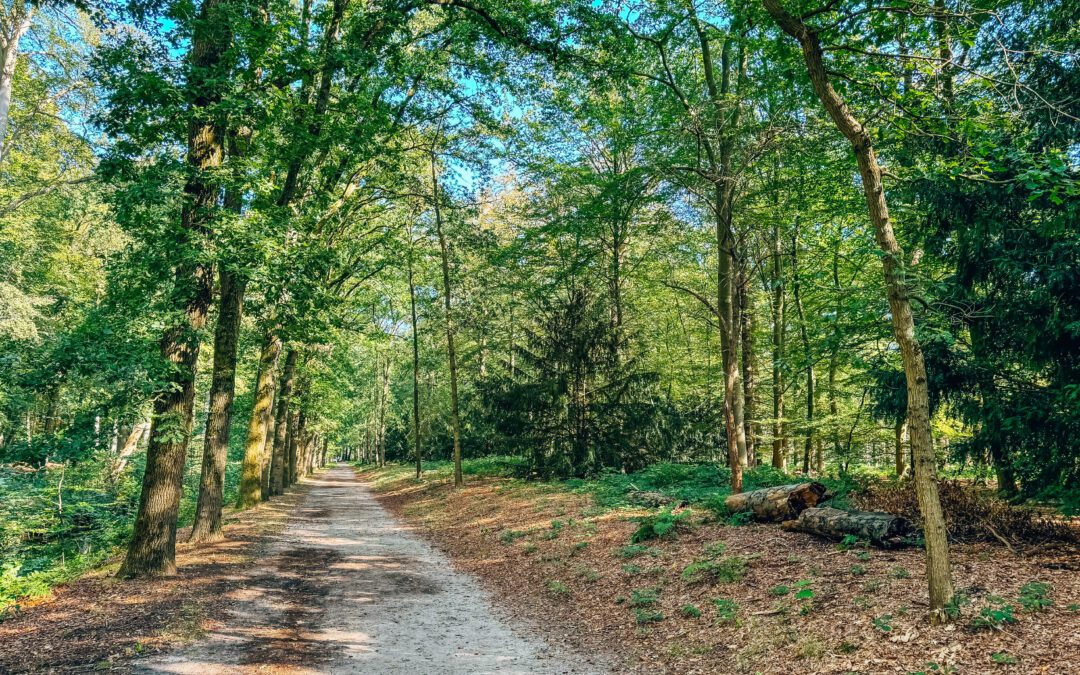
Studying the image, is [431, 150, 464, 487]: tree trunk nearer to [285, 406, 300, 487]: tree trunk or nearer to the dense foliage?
the dense foliage

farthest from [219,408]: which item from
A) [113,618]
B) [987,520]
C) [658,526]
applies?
[987,520]

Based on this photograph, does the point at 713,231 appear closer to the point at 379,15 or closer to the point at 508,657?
the point at 379,15

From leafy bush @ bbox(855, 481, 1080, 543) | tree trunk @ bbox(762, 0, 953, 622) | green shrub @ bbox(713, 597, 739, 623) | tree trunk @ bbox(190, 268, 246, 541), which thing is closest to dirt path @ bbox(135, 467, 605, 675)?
green shrub @ bbox(713, 597, 739, 623)

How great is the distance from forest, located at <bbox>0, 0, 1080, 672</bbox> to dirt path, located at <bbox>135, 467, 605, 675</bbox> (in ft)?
7.70

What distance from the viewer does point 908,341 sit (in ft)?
17.0

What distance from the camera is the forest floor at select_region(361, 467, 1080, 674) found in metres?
4.71

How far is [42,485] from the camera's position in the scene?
12.4m

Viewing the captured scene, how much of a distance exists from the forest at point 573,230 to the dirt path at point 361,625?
235 cm

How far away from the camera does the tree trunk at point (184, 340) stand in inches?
Result: 345

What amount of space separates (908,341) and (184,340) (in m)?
10.1

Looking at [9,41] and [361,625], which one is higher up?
[9,41]

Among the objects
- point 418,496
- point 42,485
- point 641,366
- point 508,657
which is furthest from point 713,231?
point 42,485

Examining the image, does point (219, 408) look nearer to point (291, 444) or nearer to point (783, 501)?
point (783, 501)

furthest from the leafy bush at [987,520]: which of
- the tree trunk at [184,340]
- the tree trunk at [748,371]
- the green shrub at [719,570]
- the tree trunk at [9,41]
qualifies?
the tree trunk at [9,41]
